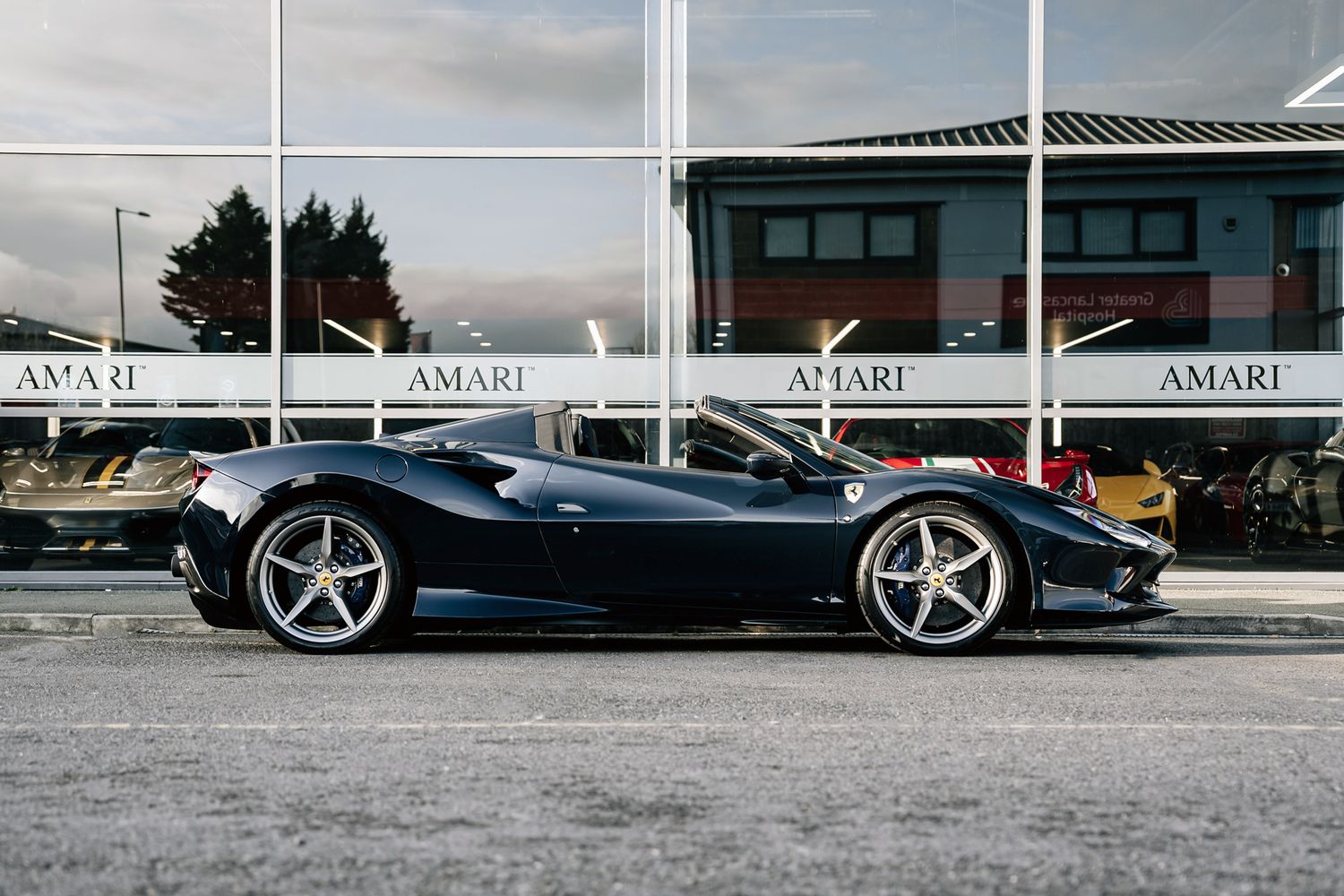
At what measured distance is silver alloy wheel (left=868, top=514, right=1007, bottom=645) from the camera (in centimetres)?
600

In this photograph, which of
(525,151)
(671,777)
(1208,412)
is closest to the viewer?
(671,777)

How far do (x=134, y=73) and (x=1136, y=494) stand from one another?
27.0 feet

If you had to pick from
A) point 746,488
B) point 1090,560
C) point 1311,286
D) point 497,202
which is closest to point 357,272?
point 497,202

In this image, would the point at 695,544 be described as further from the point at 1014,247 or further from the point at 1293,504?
the point at 1293,504

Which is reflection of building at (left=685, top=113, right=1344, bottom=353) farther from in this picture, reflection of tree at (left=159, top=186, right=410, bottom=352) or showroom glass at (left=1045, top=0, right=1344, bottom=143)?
reflection of tree at (left=159, top=186, right=410, bottom=352)

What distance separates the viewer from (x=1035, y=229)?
34.2 ft

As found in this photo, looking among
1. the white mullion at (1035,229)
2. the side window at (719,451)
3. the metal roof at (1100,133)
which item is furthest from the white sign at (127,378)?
the white mullion at (1035,229)

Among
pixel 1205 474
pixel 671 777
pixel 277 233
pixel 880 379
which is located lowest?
pixel 671 777

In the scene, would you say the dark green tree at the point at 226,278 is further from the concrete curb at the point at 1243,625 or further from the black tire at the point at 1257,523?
the black tire at the point at 1257,523

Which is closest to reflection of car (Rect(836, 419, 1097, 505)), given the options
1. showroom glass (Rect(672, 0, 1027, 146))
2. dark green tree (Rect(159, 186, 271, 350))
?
showroom glass (Rect(672, 0, 1027, 146))

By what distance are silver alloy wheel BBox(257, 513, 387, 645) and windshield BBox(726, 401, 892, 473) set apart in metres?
1.85

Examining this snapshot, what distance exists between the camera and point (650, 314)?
10453mm

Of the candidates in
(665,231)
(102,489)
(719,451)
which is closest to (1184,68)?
(665,231)

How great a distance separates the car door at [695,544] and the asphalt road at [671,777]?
1.09 ft
